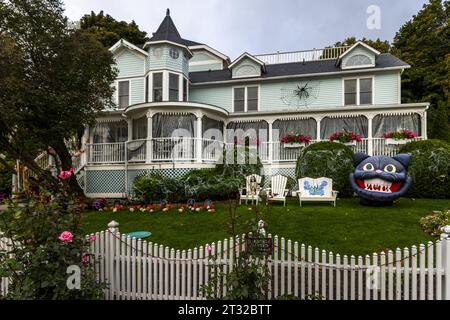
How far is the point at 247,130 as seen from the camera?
57.3 feet

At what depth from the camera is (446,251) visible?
139 inches

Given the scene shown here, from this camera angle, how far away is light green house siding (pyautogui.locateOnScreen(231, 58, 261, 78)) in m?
18.7

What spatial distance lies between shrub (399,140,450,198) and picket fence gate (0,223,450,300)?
8.67 meters

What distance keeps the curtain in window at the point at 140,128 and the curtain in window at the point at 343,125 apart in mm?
9841

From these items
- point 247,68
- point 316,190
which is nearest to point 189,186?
point 316,190

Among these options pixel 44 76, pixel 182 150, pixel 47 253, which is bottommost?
pixel 47 253

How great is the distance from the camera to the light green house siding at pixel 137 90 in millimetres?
18031

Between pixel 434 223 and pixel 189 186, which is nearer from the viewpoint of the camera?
pixel 434 223

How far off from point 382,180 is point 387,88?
9208mm

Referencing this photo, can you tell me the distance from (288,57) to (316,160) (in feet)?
38.3

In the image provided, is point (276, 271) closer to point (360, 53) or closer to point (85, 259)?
point (85, 259)

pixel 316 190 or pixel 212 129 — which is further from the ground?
pixel 212 129

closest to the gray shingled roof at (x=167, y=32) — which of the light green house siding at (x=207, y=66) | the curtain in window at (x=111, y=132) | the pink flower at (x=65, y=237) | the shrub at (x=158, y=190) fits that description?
the light green house siding at (x=207, y=66)

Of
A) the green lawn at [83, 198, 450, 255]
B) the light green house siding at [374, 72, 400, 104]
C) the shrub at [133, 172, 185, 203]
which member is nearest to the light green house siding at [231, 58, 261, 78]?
the light green house siding at [374, 72, 400, 104]
